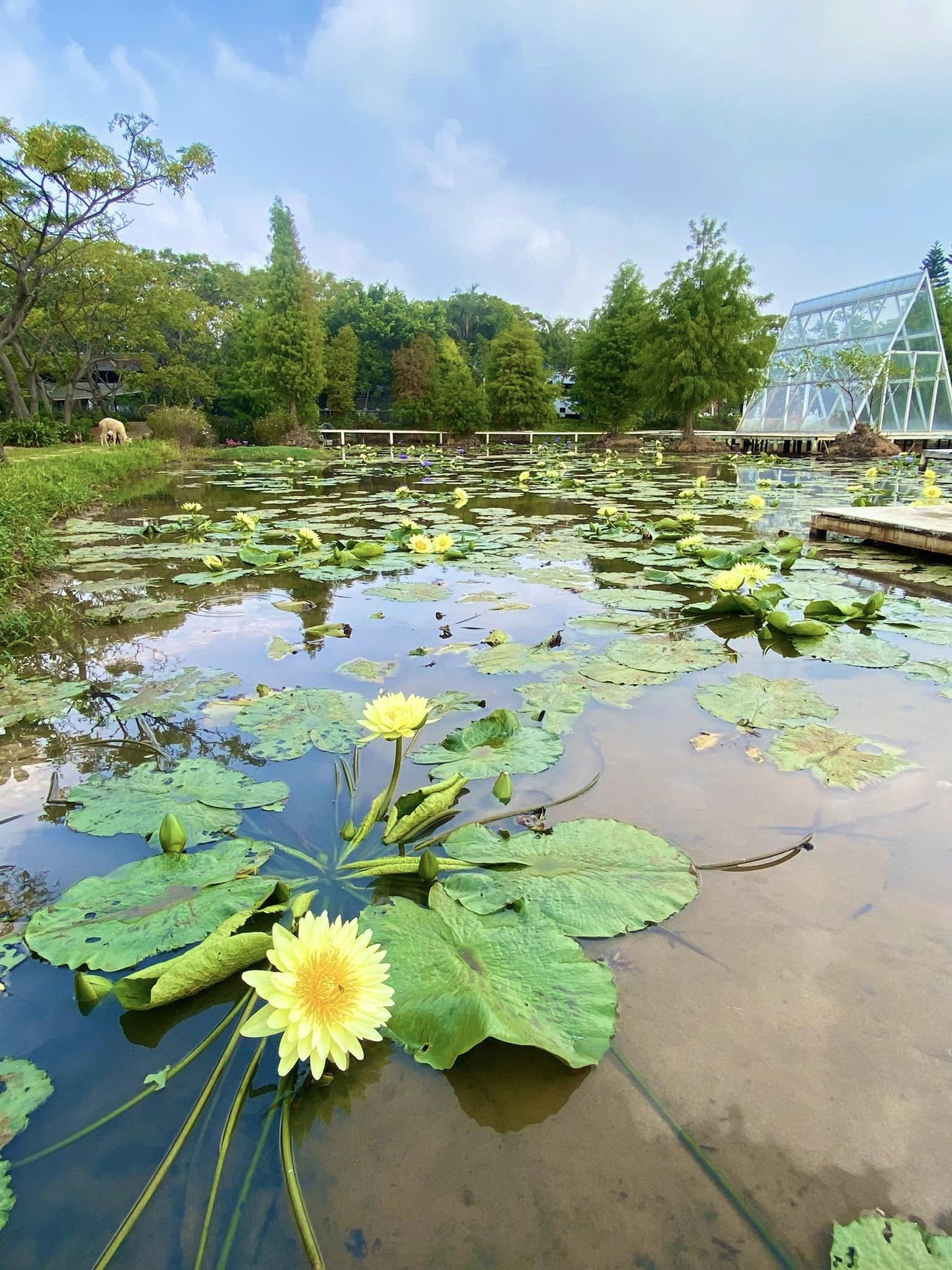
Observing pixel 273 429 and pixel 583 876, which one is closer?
pixel 583 876

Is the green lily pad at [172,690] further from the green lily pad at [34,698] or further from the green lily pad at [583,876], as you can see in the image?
the green lily pad at [583,876]

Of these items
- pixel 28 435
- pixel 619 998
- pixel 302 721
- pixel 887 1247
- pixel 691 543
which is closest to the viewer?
pixel 887 1247

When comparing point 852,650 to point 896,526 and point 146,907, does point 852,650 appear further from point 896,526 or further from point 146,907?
point 896,526

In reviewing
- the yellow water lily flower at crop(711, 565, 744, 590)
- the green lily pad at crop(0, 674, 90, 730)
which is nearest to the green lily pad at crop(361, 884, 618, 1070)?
the green lily pad at crop(0, 674, 90, 730)

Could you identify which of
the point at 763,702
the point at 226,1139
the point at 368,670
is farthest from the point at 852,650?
the point at 226,1139

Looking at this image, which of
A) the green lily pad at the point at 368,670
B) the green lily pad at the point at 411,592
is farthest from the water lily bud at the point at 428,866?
the green lily pad at the point at 411,592

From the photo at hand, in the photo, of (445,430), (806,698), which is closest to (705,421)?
(445,430)

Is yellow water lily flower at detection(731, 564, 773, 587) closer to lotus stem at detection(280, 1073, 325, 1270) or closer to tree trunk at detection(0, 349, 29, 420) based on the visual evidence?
lotus stem at detection(280, 1073, 325, 1270)

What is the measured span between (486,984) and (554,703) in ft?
3.65

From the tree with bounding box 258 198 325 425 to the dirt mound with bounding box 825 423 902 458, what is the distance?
1512cm

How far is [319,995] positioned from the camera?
778 mm

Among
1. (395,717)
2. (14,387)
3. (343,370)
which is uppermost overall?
(343,370)

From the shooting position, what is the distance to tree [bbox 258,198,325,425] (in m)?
19.3

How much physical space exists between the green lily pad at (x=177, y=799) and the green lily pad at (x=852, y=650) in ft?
6.57
